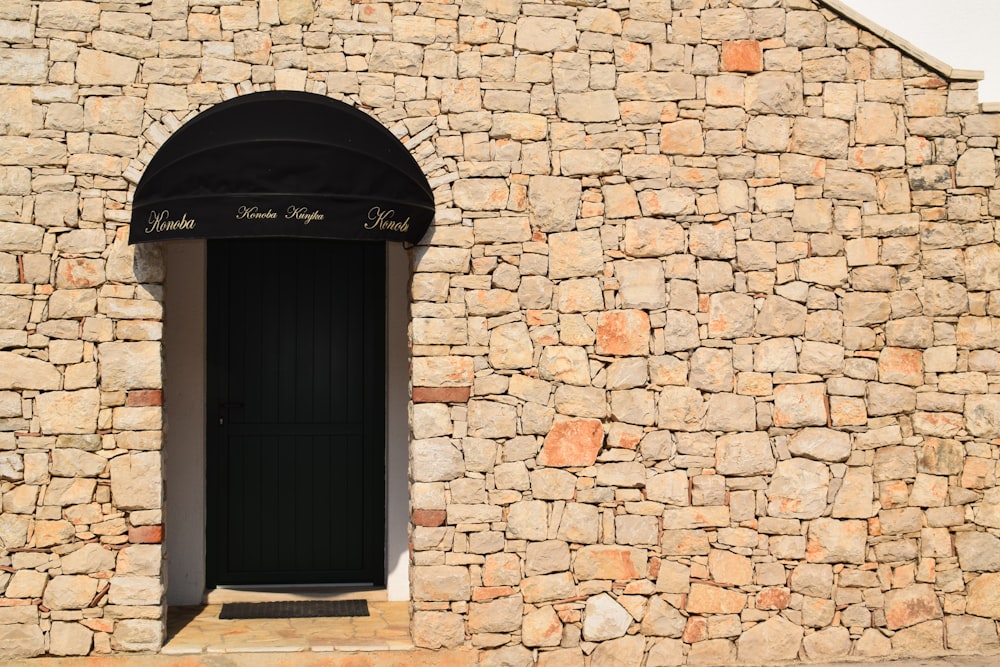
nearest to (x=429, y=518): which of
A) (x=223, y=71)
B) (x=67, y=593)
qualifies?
(x=67, y=593)

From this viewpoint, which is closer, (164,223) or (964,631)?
(164,223)

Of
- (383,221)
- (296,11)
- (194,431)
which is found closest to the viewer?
(383,221)

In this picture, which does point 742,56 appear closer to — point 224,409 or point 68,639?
point 224,409

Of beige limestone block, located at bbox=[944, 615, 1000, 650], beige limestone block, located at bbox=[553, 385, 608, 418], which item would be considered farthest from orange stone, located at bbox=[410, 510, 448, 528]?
beige limestone block, located at bbox=[944, 615, 1000, 650]

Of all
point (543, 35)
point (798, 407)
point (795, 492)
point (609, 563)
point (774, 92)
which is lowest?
point (609, 563)

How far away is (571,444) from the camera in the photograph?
7352mm

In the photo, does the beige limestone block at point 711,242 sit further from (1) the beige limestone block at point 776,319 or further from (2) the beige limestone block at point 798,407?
(2) the beige limestone block at point 798,407

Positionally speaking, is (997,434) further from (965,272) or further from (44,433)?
(44,433)

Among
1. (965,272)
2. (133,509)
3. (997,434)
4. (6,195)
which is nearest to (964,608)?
(997,434)

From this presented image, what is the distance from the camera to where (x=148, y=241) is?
6.80 m

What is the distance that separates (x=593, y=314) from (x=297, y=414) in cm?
292

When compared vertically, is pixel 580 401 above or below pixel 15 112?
below

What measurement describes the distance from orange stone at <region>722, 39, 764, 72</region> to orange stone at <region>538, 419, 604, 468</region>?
2824 millimetres

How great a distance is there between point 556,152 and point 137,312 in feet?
10.5
